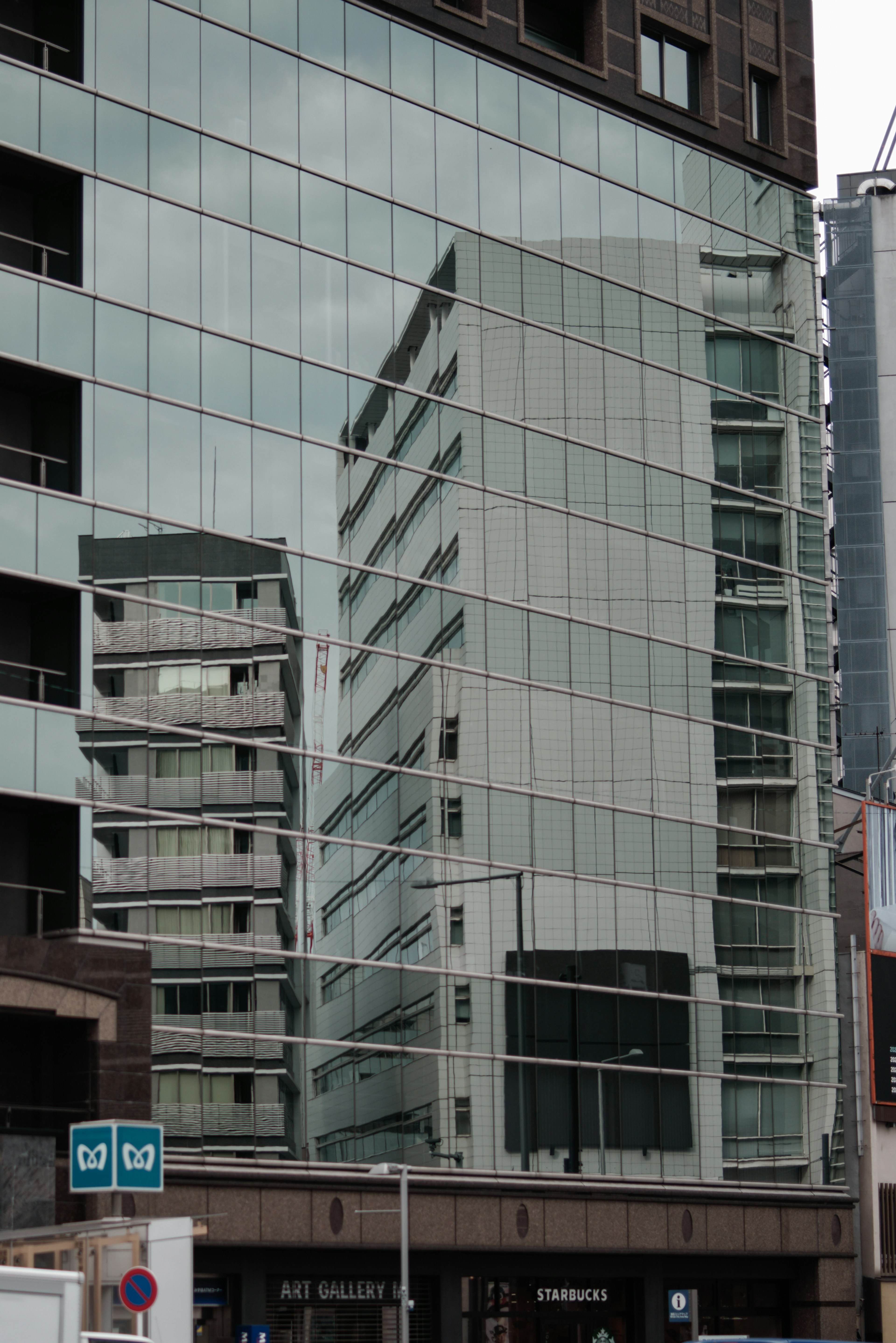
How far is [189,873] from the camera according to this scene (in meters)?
34.8

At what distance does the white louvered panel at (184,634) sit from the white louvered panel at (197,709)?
92cm

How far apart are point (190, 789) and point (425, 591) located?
7832 millimetres

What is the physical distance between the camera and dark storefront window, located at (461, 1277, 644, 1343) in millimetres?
38719

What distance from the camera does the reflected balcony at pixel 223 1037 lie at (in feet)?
112

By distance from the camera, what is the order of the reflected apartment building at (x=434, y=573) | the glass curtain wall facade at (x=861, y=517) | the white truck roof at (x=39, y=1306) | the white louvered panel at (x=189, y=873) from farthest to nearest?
the glass curtain wall facade at (x=861, y=517)
the reflected apartment building at (x=434, y=573)
the white louvered panel at (x=189, y=873)
the white truck roof at (x=39, y=1306)

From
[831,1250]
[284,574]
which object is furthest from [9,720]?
[831,1250]

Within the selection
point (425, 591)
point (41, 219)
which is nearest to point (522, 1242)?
point (425, 591)

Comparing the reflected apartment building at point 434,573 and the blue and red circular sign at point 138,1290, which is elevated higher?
the reflected apartment building at point 434,573

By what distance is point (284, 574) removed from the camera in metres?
37.8

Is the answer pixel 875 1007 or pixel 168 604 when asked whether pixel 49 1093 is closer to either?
pixel 168 604

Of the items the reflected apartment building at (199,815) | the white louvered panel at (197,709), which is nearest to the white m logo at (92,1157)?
the reflected apartment building at (199,815)

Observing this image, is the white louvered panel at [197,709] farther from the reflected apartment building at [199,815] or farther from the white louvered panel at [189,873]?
the white louvered panel at [189,873]

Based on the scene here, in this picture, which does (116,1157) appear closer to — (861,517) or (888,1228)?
(888,1228)

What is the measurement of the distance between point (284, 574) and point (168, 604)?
9.71 ft
